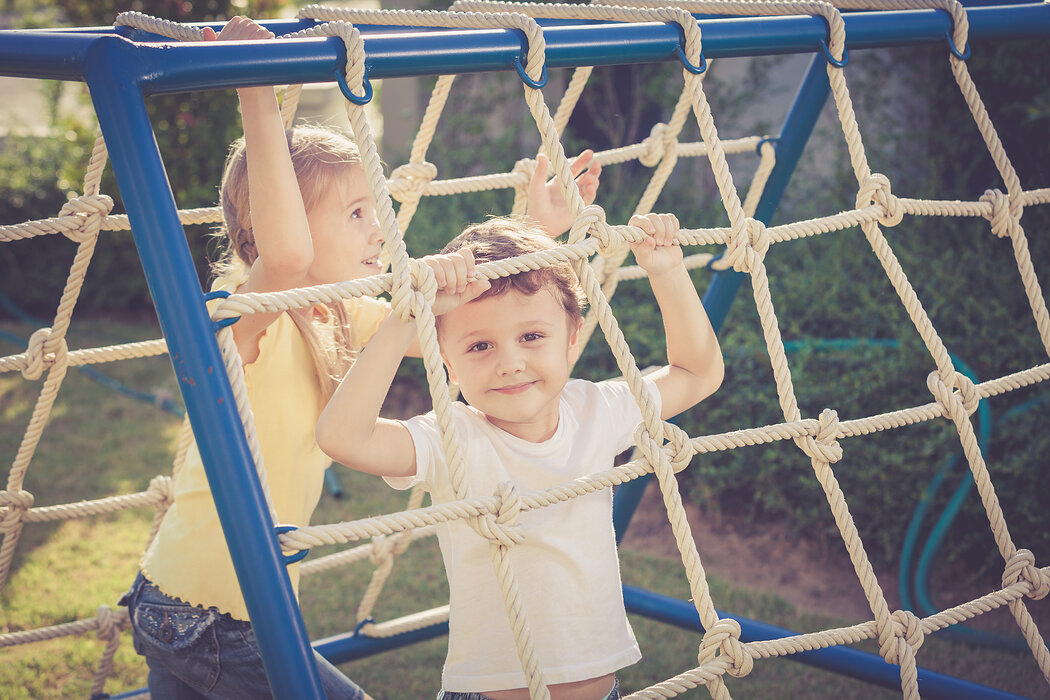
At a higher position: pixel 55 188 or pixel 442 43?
pixel 55 188

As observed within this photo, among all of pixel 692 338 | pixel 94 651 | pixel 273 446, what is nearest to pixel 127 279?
pixel 94 651

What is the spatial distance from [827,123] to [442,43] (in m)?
3.34

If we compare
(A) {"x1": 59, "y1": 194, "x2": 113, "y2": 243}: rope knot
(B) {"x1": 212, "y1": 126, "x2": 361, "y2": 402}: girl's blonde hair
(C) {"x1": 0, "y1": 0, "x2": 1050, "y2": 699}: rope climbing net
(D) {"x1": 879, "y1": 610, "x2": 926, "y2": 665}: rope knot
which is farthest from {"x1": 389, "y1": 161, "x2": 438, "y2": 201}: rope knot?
(D) {"x1": 879, "y1": 610, "x2": 926, "y2": 665}: rope knot

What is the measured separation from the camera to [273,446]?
135 centimetres

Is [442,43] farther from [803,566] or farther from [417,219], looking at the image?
[417,219]

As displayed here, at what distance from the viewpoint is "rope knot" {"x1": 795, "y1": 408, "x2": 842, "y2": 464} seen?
1.27 metres

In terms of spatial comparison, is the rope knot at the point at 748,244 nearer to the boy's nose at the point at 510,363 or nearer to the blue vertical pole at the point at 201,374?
the boy's nose at the point at 510,363

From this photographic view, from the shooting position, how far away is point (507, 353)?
3.87 feet

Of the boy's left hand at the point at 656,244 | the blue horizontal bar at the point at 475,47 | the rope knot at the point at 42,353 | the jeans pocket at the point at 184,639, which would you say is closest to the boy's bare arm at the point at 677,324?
the boy's left hand at the point at 656,244

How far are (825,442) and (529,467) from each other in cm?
43

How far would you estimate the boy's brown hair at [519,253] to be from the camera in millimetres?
1200

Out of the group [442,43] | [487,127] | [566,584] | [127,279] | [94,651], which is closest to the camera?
[442,43]

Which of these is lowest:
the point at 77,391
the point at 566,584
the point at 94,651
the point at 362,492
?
the point at 566,584

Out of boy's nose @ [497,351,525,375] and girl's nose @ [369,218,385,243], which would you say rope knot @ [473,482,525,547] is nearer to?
boy's nose @ [497,351,525,375]
